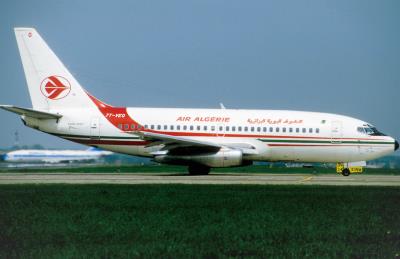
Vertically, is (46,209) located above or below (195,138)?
below

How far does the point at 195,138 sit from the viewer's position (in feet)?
113

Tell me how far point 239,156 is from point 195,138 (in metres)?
3.23

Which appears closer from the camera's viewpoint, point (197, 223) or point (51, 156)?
point (197, 223)

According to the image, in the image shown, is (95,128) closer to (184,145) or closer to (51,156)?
(184,145)

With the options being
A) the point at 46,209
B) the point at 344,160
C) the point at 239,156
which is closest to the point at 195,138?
the point at 239,156

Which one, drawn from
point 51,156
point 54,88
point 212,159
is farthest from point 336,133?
point 51,156

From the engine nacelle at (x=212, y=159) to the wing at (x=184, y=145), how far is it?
0.89 feet

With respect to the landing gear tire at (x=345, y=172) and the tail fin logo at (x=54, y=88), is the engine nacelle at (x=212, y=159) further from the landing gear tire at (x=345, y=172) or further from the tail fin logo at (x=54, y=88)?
the tail fin logo at (x=54, y=88)

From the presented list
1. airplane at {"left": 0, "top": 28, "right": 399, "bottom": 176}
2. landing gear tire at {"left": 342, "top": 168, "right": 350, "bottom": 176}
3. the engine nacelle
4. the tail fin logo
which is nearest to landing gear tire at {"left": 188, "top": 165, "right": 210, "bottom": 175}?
airplane at {"left": 0, "top": 28, "right": 399, "bottom": 176}

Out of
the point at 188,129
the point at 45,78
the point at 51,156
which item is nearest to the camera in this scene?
the point at 188,129

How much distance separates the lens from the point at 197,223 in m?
13.3

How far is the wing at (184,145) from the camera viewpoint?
31.8 meters

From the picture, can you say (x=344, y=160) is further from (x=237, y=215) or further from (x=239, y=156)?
(x=237, y=215)

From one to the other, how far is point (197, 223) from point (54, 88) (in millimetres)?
24257
